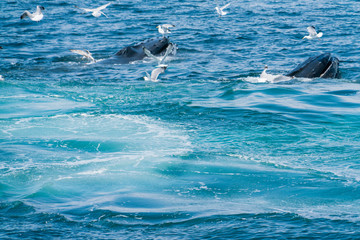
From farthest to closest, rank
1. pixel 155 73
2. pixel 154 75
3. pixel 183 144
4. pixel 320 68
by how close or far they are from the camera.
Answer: pixel 320 68 < pixel 154 75 < pixel 155 73 < pixel 183 144

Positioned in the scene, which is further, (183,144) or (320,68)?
(320,68)

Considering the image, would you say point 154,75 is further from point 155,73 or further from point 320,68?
point 320,68

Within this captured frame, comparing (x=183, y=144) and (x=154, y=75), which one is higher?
(x=154, y=75)

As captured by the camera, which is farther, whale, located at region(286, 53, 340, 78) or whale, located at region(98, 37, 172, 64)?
whale, located at region(98, 37, 172, 64)

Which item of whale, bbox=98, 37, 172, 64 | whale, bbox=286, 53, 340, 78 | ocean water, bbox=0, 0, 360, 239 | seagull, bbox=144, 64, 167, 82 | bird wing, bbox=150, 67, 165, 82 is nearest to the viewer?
ocean water, bbox=0, 0, 360, 239

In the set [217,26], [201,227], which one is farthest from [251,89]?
[217,26]

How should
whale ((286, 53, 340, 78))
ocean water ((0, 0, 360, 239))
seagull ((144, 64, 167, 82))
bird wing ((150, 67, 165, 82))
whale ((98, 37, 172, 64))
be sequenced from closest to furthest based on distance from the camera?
ocean water ((0, 0, 360, 239)), bird wing ((150, 67, 165, 82)), seagull ((144, 64, 167, 82)), whale ((286, 53, 340, 78)), whale ((98, 37, 172, 64))

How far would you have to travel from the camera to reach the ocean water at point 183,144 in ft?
25.0

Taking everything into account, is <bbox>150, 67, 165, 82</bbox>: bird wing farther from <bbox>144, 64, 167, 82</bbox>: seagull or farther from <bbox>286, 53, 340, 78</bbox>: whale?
<bbox>286, 53, 340, 78</bbox>: whale

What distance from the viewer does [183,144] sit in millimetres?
12031

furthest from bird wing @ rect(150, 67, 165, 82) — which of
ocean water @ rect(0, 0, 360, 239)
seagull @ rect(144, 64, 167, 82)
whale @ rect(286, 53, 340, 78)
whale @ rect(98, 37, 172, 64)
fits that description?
whale @ rect(286, 53, 340, 78)

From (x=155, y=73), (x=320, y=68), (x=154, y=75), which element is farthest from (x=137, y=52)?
(x=320, y=68)

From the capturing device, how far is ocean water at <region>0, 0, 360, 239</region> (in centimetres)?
763

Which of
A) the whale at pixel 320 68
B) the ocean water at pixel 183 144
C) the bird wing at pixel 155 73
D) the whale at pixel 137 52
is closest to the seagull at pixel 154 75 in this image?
the bird wing at pixel 155 73
